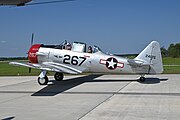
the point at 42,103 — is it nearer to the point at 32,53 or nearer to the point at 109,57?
the point at 109,57

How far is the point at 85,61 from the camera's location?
15.5 m

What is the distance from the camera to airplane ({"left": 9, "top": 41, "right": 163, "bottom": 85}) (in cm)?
1459

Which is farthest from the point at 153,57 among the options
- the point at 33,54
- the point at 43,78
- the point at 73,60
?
the point at 33,54

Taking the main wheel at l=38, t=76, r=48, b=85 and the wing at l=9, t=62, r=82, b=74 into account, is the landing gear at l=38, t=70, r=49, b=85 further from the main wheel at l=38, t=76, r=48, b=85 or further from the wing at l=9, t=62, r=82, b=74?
the wing at l=9, t=62, r=82, b=74

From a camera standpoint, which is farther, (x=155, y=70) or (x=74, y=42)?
(x=74, y=42)

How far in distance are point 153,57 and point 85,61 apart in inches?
150

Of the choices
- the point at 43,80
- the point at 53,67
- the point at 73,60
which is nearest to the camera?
the point at 53,67

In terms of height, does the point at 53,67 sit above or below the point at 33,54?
below

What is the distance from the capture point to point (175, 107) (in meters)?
7.84

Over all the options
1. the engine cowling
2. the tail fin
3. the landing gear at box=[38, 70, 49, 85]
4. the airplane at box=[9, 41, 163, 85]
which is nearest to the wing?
the airplane at box=[9, 41, 163, 85]

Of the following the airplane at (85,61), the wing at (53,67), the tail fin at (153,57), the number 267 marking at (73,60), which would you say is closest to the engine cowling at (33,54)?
the airplane at (85,61)

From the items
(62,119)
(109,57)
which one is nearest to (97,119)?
(62,119)

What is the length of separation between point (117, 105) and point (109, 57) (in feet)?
22.6

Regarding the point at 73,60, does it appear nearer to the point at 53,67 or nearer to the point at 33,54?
the point at 53,67
